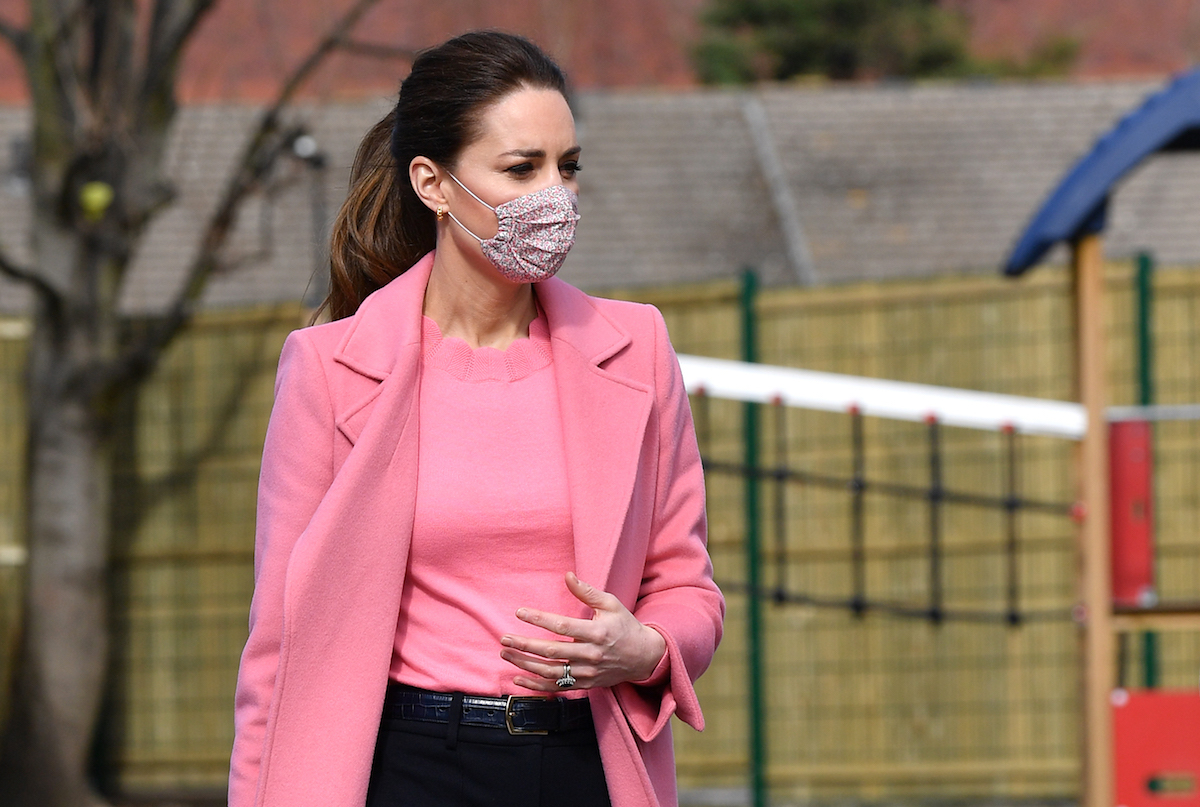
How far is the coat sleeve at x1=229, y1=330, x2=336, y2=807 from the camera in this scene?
2.26 metres

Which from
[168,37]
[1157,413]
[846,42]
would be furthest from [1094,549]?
[846,42]

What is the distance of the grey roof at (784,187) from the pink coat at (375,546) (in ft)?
34.4

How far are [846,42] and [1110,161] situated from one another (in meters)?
20.9

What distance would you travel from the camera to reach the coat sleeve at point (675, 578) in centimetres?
229

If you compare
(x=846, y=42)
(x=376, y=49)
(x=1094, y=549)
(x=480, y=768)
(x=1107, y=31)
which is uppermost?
(x=1107, y=31)

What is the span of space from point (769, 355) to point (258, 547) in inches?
208

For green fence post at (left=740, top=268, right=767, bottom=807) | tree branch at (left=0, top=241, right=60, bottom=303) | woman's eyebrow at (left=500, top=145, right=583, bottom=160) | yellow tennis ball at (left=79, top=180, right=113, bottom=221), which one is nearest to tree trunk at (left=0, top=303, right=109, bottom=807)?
tree branch at (left=0, top=241, right=60, bottom=303)

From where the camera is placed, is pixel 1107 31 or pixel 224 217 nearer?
pixel 224 217

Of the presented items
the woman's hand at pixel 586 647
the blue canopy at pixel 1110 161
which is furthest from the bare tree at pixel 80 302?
the woman's hand at pixel 586 647

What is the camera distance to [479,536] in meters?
2.26

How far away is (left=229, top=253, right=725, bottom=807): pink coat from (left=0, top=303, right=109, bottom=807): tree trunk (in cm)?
527

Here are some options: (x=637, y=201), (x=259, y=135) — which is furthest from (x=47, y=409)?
(x=637, y=201)

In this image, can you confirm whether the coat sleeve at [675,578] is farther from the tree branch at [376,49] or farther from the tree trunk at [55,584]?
the tree trunk at [55,584]

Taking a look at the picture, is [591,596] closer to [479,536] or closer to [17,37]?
[479,536]
